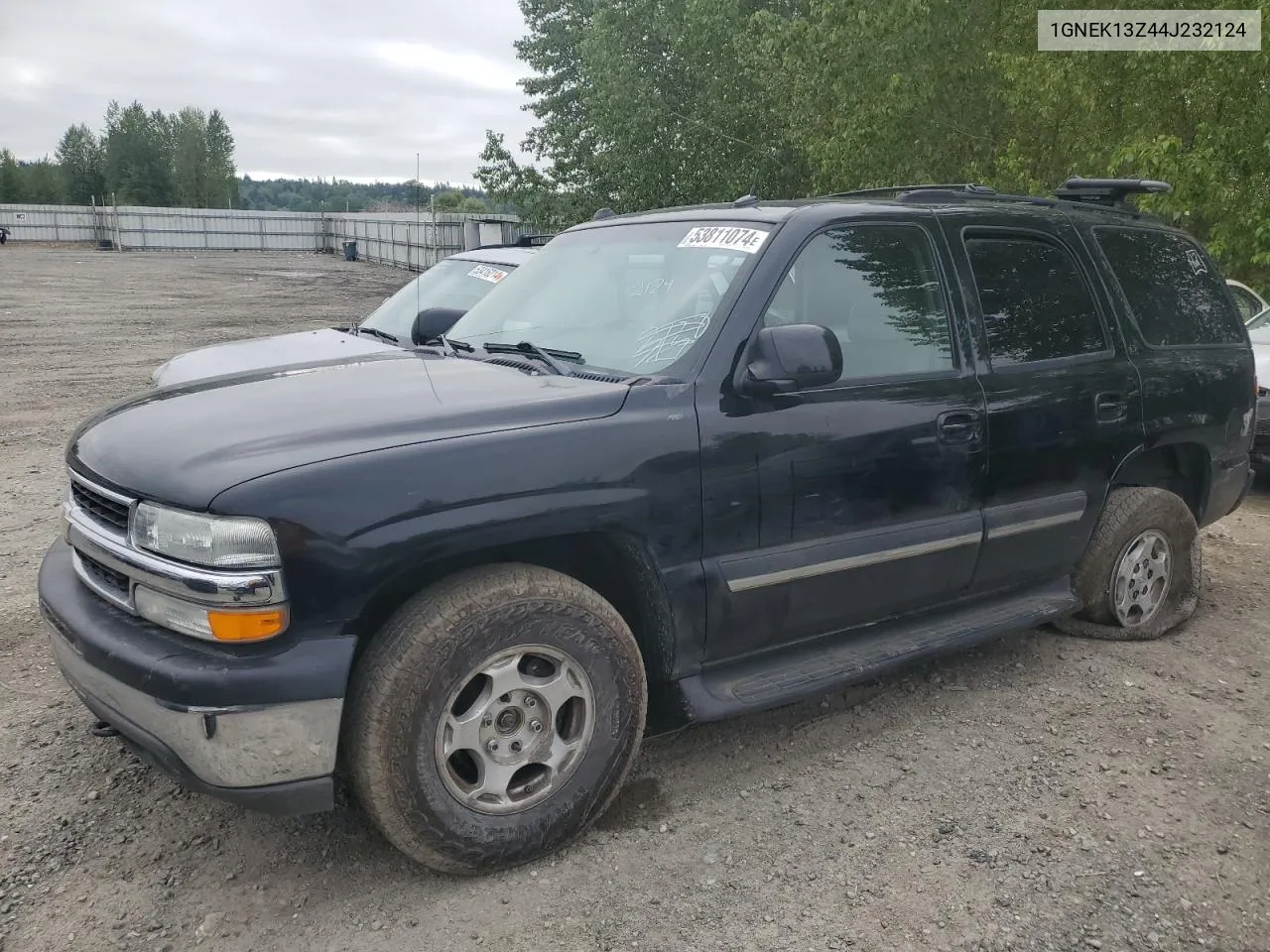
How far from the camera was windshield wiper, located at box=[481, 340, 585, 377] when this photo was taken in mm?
3357

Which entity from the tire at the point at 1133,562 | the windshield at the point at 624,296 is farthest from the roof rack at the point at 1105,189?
the windshield at the point at 624,296

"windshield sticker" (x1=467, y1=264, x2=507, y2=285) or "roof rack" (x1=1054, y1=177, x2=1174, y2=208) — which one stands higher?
"roof rack" (x1=1054, y1=177, x2=1174, y2=208)

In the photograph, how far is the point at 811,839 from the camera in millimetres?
3086

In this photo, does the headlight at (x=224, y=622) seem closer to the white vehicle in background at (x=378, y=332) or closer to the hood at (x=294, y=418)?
the hood at (x=294, y=418)

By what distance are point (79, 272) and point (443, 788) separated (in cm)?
3790

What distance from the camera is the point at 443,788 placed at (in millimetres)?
2746

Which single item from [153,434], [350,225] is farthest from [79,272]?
[153,434]

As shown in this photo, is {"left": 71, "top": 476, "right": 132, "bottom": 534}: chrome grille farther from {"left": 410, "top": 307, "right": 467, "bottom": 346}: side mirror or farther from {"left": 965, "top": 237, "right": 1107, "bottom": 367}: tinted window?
{"left": 965, "top": 237, "right": 1107, "bottom": 367}: tinted window

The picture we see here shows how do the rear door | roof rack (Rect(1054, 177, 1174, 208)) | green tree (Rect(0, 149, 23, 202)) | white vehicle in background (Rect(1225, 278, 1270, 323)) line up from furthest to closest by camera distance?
1. green tree (Rect(0, 149, 23, 202))
2. white vehicle in background (Rect(1225, 278, 1270, 323))
3. roof rack (Rect(1054, 177, 1174, 208))
4. the rear door

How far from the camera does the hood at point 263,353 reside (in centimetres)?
673

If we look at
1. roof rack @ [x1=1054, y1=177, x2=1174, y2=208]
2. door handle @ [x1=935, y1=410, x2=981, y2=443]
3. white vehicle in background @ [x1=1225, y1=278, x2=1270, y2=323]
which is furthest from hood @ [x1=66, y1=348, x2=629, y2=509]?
white vehicle in background @ [x1=1225, y1=278, x2=1270, y2=323]

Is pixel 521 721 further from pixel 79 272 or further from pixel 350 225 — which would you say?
pixel 350 225

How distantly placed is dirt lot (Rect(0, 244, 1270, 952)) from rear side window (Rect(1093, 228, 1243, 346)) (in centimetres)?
144

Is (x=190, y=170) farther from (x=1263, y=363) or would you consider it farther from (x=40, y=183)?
(x=1263, y=363)
